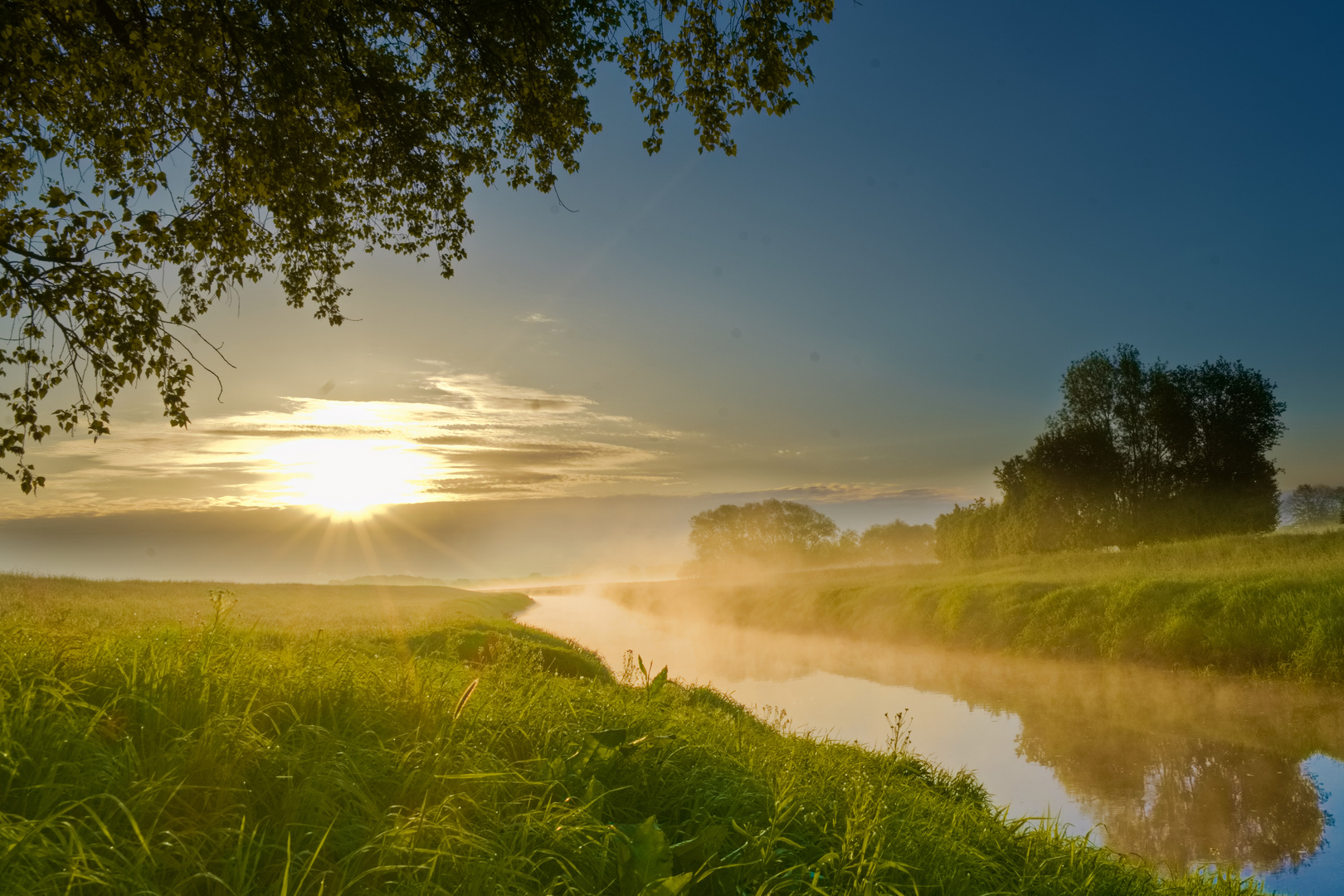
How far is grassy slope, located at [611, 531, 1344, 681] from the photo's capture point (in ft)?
56.7

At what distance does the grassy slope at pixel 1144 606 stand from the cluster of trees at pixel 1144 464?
745cm

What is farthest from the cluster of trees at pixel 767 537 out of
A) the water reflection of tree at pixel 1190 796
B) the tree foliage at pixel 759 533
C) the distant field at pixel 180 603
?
the water reflection of tree at pixel 1190 796

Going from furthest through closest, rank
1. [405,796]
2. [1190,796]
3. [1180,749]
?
1. [1180,749]
2. [1190,796]
3. [405,796]

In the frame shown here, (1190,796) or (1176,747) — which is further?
(1176,747)

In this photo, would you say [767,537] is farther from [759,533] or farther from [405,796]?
[405,796]

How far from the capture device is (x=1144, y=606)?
69.3 feet

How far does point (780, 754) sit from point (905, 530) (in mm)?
100417

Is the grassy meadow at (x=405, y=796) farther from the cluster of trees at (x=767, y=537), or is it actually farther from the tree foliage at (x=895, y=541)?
the tree foliage at (x=895, y=541)

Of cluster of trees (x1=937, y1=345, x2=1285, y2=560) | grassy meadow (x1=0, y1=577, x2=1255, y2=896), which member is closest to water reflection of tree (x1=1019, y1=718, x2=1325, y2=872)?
grassy meadow (x1=0, y1=577, x2=1255, y2=896)

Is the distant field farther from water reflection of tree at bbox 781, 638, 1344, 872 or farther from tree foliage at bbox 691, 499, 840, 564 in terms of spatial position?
tree foliage at bbox 691, 499, 840, 564

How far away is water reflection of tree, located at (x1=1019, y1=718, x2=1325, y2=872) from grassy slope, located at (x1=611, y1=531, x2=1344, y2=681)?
5846mm

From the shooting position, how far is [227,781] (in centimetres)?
364

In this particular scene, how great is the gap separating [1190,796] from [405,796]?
43.9ft

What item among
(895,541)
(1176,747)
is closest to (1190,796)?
(1176,747)
